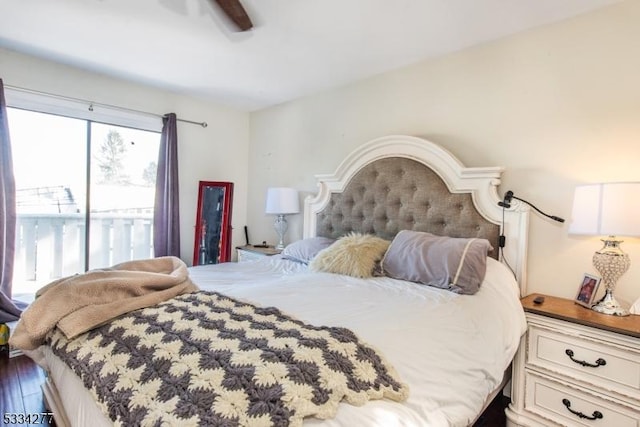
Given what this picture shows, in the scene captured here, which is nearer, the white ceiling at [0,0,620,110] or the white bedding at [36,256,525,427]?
the white bedding at [36,256,525,427]

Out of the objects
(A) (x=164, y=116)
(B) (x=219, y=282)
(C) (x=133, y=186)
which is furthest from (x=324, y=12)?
(C) (x=133, y=186)

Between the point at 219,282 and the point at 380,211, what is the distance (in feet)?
4.40

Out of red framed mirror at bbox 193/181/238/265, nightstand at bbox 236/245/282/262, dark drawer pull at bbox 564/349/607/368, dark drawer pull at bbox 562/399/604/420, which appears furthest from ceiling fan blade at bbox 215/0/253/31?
dark drawer pull at bbox 562/399/604/420

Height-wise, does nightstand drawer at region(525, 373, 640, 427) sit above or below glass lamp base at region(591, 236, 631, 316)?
below

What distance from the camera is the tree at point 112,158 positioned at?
324 cm

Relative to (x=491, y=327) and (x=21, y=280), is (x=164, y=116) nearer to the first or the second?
(x=21, y=280)

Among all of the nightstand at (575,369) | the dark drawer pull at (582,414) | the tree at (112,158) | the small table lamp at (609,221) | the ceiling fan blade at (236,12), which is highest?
the ceiling fan blade at (236,12)

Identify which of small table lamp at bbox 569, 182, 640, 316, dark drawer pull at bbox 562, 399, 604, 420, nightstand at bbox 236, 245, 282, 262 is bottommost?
dark drawer pull at bbox 562, 399, 604, 420

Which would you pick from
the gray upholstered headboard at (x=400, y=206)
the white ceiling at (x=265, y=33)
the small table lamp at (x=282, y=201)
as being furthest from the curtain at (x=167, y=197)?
the gray upholstered headboard at (x=400, y=206)

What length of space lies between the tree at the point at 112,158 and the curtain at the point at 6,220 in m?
0.69

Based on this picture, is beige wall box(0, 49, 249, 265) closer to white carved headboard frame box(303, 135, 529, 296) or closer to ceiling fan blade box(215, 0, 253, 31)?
white carved headboard frame box(303, 135, 529, 296)

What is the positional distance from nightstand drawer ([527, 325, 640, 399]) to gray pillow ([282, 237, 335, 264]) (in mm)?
1468

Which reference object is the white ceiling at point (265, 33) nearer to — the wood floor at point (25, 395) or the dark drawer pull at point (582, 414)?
the dark drawer pull at point (582, 414)

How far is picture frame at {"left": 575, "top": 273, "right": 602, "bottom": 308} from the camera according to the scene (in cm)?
178
